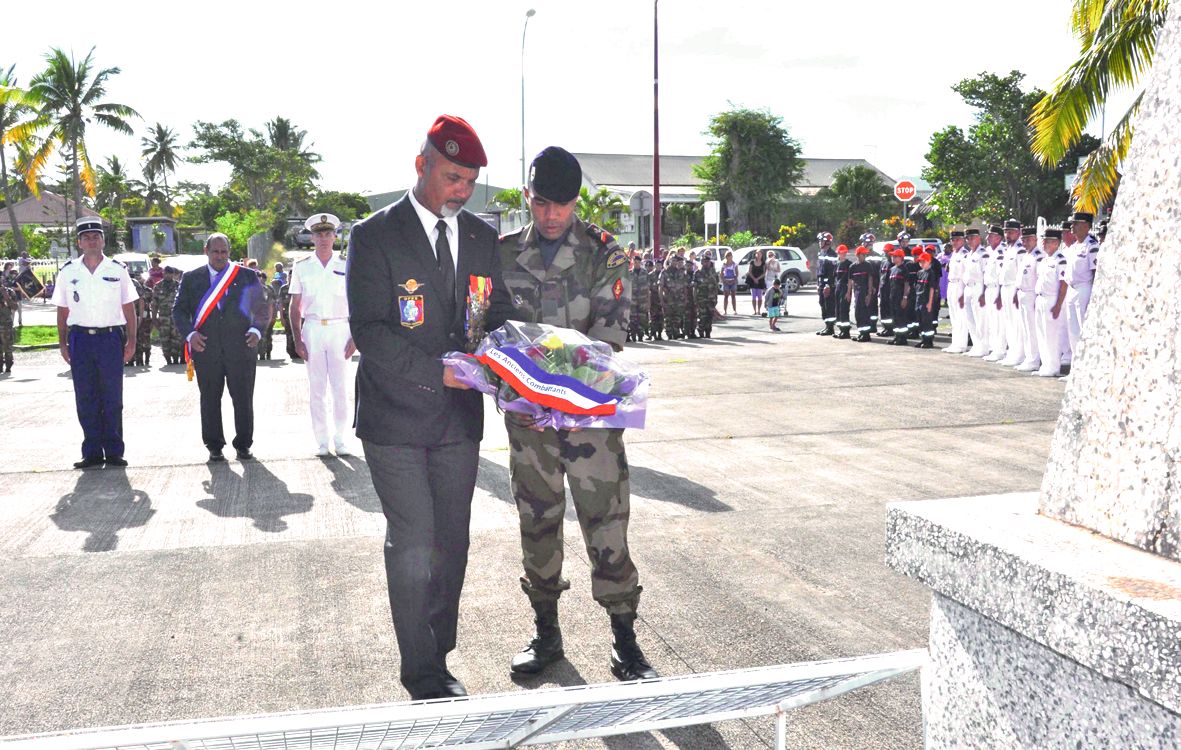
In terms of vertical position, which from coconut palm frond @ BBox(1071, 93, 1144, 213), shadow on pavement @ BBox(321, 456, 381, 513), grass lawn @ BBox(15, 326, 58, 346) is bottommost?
shadow on pavement @ BBox(321, 456, 381, 513)

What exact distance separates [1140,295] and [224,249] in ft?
27.4

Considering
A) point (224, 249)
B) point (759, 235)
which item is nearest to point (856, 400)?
point (224, 249)

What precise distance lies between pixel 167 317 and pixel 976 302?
43.9ft

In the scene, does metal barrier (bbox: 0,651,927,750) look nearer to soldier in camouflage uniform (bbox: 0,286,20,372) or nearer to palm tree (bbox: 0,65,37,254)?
soldier in camouflage uniform (bbox: 0,286,20,372)

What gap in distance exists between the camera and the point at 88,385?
8.79 m

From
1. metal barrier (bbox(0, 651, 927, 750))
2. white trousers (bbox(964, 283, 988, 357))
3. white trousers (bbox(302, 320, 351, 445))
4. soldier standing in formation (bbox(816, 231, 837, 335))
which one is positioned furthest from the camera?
soldier standing in formation (bbox(816, 231, 837, 335))

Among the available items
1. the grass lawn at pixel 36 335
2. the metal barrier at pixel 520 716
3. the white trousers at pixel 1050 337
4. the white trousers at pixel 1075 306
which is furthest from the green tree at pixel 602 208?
the metal barrier at pixel 520 716

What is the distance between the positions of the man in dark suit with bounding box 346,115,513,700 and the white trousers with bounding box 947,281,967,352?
14.8 m

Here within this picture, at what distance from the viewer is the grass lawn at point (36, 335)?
2297 cm

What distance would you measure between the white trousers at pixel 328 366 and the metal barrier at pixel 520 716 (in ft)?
21.9

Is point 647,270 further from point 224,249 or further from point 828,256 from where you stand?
point 224,249

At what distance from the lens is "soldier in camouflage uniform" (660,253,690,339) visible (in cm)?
2183

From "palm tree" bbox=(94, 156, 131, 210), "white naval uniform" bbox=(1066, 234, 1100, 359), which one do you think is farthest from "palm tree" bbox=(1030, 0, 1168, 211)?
"palm tree" bbox=(94, 156, 131, 210)

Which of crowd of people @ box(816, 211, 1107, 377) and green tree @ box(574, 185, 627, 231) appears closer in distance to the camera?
crowd of people @ box(816, 211, 1107, 377)
